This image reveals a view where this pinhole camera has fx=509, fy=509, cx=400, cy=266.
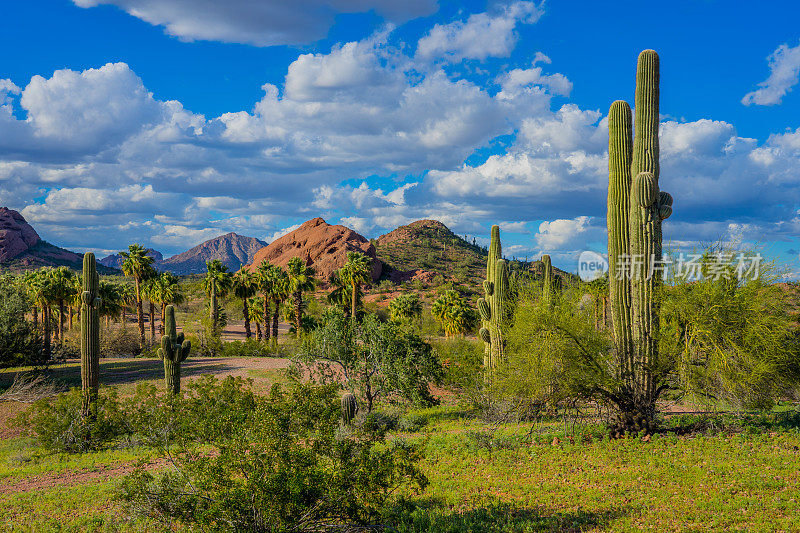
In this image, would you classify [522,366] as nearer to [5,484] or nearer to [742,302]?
[742,302]

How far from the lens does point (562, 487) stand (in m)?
11.1

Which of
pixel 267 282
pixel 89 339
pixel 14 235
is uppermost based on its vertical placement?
pixel 14 235

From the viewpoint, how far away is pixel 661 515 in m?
9.16

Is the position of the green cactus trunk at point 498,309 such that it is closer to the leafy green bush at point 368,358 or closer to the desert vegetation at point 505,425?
the desert vegetation at point 505,425

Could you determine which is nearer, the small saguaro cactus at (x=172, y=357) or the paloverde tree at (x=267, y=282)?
the small saguaro cactus at (x=172, y=357)

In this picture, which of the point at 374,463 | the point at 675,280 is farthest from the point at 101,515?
the point at 675,280

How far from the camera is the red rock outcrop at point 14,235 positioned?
146500mm

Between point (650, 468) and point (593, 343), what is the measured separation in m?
3.51

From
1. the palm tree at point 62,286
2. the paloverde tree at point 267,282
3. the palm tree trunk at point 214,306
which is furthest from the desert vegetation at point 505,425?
the paloverde tree at point 267,282

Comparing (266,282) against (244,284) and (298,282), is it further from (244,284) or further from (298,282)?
(298,282)

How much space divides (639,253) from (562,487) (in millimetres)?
6860

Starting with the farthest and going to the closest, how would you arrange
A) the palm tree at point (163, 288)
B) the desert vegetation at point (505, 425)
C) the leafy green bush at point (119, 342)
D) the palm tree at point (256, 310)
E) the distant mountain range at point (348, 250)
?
the distant mountain range at point (348, 250) < the palm tree at point (256, 310) < the palm tree at point (163, 288) < the leafy green bush at point (119, 342) < the desert vegetation at point (505, 425)

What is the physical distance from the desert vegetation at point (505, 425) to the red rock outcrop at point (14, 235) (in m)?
153

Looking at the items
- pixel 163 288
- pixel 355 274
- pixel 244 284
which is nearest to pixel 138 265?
pixel 163 288
